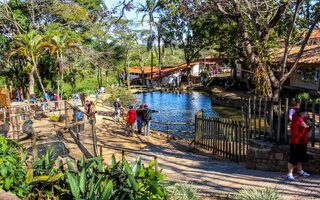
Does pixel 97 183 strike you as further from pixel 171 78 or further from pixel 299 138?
pixel 171 78

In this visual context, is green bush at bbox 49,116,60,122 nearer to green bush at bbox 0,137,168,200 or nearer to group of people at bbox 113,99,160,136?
group of people at bbox 113,99,160,136

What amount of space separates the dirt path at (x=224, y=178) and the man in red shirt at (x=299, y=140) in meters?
0.35

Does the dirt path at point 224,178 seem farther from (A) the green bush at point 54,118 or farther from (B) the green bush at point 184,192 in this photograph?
(A) the green bush at point 54,118

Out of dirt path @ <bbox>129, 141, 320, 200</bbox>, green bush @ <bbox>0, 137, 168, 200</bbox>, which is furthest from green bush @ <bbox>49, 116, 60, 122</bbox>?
green bush @ <bbox>0, 137, 168, 200</bbox>

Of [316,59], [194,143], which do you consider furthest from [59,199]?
[316,59]

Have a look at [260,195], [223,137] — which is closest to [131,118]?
[223,137]

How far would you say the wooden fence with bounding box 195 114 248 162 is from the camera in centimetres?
775

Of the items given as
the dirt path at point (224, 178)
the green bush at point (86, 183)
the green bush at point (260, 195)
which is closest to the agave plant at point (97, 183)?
the green bush at point (86, 183)

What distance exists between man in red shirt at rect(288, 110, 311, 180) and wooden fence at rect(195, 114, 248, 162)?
2090 mm

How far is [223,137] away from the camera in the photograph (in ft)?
27.5

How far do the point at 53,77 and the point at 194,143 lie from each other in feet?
75.1

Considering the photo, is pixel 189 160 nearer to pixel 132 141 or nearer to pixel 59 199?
pixel 132 141

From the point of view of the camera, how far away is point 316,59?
18.4 metres

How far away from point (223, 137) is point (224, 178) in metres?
3.00
